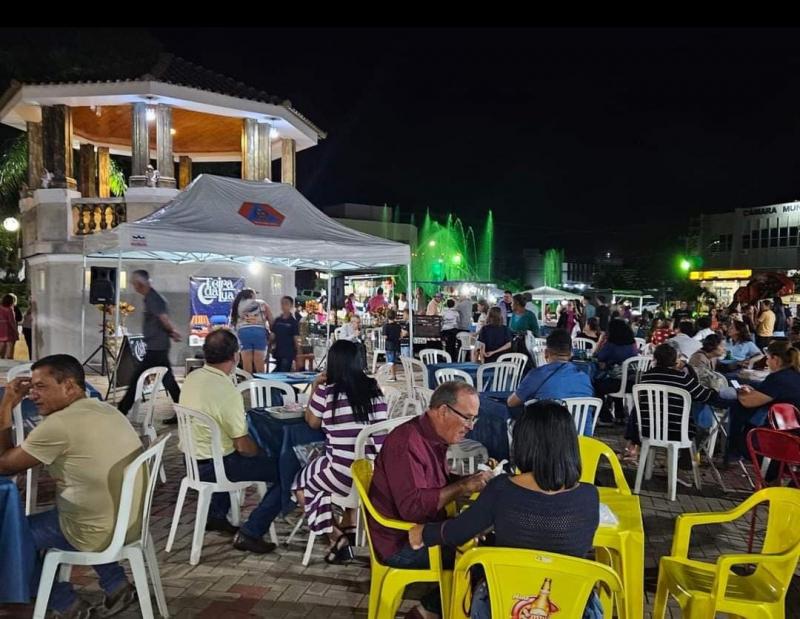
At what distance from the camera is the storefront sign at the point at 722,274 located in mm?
36250

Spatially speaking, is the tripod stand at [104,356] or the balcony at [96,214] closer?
the tripod stand at [104,356]

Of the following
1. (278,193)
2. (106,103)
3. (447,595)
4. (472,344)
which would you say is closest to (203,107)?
(106,103)

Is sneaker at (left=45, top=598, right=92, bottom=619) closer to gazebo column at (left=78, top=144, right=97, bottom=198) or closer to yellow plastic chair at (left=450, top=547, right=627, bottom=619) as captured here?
yellow plastic chair at (left=450, top=547, right=627, bottom=619)

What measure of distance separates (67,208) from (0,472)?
11.6m

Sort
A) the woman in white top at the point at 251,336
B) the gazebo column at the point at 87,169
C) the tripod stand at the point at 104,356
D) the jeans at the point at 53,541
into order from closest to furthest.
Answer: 1. the jeans at the point at 53,541
2. the woman in white top at the point at 251,336
3. the tripod stand at the point at 104,356
4. the gazebo column at the point at 87,169

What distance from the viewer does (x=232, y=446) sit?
4.48 meters

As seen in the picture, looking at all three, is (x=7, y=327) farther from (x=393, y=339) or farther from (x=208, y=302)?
(x=393, y=339)

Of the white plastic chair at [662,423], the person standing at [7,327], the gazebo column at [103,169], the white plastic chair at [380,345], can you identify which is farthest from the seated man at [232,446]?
the gazebo column at [103,169]

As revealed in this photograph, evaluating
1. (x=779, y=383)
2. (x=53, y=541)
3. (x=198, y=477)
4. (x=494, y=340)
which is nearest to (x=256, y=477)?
(x=198, y=477)

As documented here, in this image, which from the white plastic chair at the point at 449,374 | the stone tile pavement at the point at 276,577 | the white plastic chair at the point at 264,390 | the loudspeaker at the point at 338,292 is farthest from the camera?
the loudspeaker at the point at 338,292

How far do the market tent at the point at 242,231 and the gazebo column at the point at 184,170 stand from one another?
27.7 ft

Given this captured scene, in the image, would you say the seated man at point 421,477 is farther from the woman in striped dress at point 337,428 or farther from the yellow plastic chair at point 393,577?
the woman in striped dress at point 337,428

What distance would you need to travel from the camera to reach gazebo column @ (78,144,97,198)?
15699 mm

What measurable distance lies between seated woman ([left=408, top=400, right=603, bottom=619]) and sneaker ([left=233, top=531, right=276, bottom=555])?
2331 mm
